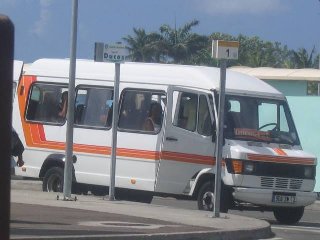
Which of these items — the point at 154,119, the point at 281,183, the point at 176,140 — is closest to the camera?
the point at 281,183

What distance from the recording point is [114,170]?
16.4 m

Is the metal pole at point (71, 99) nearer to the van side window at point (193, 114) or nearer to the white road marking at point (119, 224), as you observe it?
the van side window at point (193, 114)

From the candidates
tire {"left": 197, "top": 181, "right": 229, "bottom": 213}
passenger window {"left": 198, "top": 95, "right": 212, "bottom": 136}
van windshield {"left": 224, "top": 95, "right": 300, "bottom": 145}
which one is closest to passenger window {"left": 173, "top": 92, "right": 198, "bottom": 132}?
passenger window {"left": 198, "top": 95, "right": 212, "bottom": 136}

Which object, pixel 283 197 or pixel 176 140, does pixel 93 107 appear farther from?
pixel 283 197

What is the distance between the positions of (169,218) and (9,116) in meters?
12.2

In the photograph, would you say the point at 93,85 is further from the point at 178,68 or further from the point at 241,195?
the point at 241,195

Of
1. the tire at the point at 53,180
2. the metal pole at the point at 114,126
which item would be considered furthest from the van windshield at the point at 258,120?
the tire at the point at 53,180

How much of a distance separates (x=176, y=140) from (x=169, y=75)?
4.41 ft

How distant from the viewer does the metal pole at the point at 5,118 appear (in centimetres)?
190

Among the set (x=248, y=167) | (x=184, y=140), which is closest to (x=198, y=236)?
(x=248, y=167)

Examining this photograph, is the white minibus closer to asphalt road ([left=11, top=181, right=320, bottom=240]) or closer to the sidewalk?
asphalt road ([left=11, top=181, right=320, bottom=240])

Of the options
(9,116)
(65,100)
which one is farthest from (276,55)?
(9,116)

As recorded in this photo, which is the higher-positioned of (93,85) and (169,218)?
(93,85)

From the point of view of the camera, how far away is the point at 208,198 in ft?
54.1
